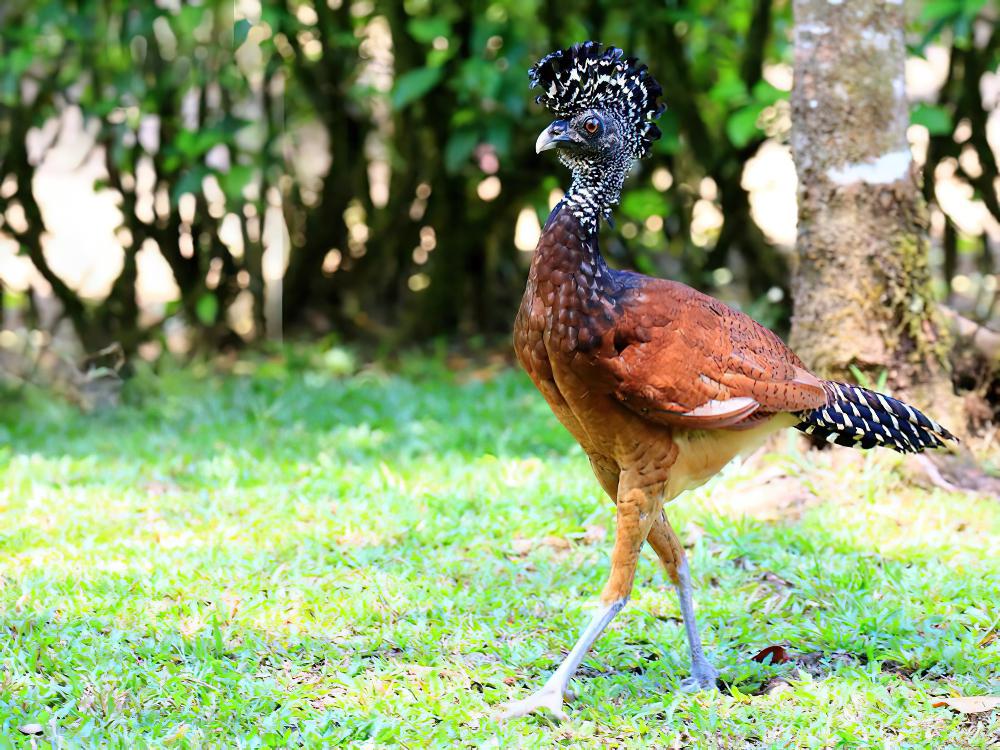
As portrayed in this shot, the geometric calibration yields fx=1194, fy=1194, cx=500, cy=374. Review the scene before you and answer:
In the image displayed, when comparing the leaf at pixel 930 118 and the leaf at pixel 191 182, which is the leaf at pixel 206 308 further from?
the leaf at pixel 930 118

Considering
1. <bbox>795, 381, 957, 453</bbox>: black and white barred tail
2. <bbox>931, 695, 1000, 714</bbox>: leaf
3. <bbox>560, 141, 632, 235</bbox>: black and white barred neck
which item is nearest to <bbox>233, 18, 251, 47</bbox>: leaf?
<bbox>560, 141, 632, 235</bbox>: black and white barred neck

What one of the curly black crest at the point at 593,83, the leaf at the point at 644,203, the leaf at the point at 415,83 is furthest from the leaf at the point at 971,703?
the leaf at the point at 644,203

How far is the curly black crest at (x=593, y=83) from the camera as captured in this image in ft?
10.2

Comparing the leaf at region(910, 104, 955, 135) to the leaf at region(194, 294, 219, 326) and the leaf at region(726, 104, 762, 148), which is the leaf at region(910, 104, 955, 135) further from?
the leaf at region(194, 294, 219, 326)

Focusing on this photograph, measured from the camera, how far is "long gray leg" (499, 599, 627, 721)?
3.04m

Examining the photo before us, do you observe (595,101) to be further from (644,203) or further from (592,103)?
(644,203)

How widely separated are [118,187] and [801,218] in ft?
14.3

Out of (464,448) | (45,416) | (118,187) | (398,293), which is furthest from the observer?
(398,293)

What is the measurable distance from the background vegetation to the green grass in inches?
→ 82.7

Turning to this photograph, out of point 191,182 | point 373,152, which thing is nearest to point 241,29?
point 191,182

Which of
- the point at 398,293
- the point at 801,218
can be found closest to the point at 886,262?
the point at 801,218

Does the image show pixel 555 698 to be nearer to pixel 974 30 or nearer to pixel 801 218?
pixel 801 218

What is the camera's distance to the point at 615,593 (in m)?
3.13

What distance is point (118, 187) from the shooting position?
7.21 m
